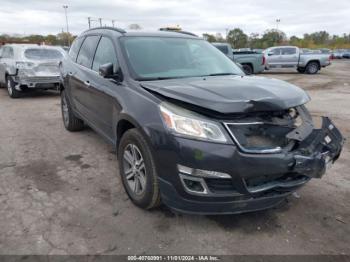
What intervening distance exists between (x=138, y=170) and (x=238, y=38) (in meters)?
71.6

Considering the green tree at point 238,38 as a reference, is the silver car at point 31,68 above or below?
below

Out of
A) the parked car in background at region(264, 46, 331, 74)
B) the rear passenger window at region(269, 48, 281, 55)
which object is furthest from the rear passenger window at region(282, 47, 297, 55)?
the rear passenger window at region(269, 48, 281, 55)

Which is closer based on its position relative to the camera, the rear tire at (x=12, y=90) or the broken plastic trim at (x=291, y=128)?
the broken plastic trim at (x=291, y=128)

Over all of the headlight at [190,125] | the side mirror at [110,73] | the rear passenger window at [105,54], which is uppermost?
the rear passenger window at [105,54]

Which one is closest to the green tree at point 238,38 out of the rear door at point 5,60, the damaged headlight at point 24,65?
the rear door at point 5,60

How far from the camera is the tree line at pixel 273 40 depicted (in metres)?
69.8

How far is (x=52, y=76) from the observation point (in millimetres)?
9836

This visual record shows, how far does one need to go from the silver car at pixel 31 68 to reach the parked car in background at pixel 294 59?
1452 cm

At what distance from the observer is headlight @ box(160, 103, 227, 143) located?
8.50ft

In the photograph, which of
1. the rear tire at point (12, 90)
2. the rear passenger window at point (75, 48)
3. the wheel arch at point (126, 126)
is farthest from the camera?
the rear tire at point (12, 90)

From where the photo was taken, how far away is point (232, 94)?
279 cm

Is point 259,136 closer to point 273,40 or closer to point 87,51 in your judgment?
point 87,51

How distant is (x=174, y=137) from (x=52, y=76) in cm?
829

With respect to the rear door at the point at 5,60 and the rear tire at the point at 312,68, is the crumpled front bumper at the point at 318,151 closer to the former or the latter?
the rear door at the point at 5,60
